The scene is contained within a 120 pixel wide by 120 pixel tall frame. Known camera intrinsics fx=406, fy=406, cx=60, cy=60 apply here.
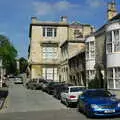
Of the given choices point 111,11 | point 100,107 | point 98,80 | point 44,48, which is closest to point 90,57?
point 98,80

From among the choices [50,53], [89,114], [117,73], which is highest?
[50,53]

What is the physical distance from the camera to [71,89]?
96.2 ft

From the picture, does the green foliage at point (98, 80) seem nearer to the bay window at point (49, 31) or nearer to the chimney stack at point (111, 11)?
the chimney stack at point (111, 11)

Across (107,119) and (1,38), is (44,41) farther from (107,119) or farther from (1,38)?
(107,119)

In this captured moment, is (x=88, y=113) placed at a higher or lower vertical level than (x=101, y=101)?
lower

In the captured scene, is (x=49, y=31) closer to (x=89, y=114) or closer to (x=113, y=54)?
(x=113, y=54)

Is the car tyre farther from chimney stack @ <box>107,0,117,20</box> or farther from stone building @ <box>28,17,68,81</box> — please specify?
stone building @ <box>28,17,68,81</box>

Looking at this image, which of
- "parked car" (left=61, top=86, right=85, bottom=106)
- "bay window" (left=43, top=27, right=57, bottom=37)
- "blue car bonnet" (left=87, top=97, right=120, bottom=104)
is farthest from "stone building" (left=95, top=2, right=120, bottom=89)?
"bay window" (left=43, top=27, right=57, bottom=37)

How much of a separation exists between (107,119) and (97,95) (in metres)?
3.69

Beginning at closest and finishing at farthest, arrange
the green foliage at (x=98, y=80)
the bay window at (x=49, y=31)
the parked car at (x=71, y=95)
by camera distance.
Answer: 1. the parked car at (x=71, y=95)
2. the green foliage at (x=98, y=80)
3. the bay window at (x=49, y=31)

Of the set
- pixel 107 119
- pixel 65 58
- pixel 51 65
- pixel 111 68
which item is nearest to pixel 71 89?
pixel 111 68

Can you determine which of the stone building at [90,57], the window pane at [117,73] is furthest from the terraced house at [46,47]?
the window pane at [117,73]

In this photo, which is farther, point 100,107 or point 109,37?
point 109,37

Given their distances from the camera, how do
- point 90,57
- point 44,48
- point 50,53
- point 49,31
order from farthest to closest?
point 49,31, point 44,48, point 50,53, point 90,57
